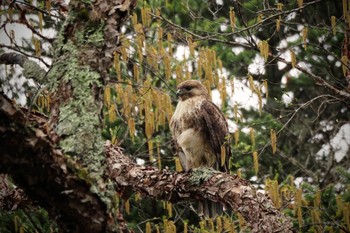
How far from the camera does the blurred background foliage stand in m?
5.21

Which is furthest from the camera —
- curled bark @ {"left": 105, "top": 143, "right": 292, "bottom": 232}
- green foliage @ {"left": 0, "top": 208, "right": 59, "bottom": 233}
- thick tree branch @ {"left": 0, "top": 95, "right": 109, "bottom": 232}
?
green foliage @ {"left": 0, "top": 208, "right": 59, "bottom": 233}

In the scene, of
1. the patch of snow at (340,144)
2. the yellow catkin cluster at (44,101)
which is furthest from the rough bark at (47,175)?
the patch of snow at (340,144)

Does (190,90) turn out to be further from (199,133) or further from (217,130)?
(217,130)

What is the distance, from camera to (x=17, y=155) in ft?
9.63

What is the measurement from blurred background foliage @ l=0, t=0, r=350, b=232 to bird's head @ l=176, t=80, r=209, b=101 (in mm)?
197

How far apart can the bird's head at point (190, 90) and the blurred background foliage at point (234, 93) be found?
20cm

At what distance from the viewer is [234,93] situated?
18.3ft

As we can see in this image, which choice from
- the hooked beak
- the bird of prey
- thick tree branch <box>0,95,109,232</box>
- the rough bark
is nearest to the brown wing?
the bird of prey

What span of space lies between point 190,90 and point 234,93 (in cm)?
156

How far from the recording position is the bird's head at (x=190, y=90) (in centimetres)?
699

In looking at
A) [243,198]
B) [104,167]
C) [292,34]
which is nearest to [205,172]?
[243,198]

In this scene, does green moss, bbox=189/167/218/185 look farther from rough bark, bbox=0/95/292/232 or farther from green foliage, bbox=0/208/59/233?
rough bark, bbox=0/95/292/232

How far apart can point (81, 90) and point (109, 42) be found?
0.42 metres

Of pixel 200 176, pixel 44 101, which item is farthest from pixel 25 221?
pixel 200 176
